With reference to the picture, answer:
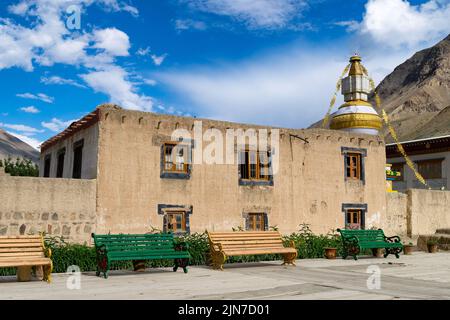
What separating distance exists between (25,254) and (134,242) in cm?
229

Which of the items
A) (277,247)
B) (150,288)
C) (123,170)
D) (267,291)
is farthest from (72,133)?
(267,291)

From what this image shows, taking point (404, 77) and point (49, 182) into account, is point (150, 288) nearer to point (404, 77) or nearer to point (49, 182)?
point (49, 182)

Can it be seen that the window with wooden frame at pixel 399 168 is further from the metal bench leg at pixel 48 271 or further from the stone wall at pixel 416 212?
the metal bench leg at pixel 48 271

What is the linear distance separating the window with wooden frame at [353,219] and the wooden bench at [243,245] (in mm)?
7865

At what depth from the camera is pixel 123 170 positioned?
1630 cm

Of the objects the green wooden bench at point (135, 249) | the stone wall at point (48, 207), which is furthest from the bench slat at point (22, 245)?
the stone wall at point (48, 207)

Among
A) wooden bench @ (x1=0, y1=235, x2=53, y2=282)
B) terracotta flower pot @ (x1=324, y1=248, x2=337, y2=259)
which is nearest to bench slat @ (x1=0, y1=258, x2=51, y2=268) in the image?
wooden bench @ (x1=0, y1=235, x2=53, y2=282)

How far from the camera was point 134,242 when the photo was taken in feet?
37.9

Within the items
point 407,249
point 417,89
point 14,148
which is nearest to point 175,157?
point 407,249

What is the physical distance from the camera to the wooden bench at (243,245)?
12.4m

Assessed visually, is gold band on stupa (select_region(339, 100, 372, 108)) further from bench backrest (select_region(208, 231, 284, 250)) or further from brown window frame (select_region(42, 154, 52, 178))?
bench backrest (select_region(208, 231, 284, 250))

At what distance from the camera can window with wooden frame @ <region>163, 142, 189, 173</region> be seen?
17156mm
